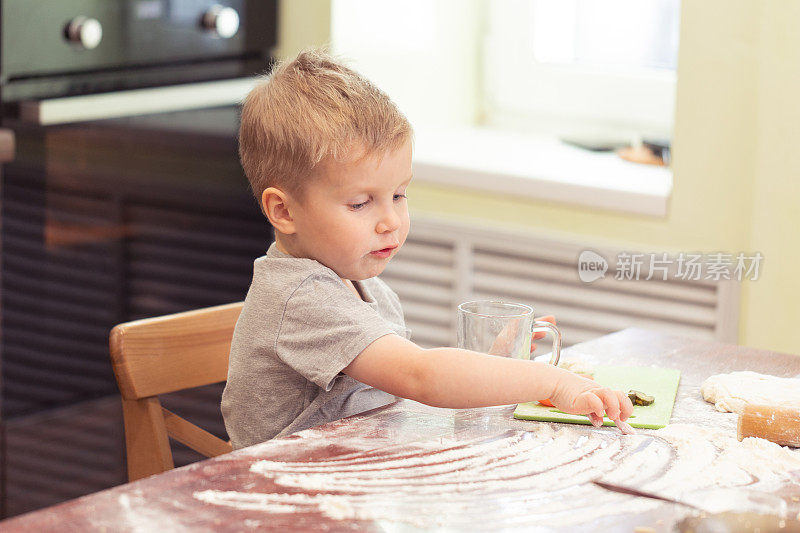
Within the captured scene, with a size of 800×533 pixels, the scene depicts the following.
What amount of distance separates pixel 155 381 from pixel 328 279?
283 mm

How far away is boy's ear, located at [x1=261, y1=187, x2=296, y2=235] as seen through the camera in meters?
1.15

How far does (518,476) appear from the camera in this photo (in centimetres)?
92

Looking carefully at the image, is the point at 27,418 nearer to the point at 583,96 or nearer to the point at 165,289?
the point at 165,289

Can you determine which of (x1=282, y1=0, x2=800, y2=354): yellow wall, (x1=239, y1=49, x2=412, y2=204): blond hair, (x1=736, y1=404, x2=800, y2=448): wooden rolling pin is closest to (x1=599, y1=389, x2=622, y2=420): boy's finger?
(x1=736, y1=404, x2=800, y2=448): wooden rolling pin

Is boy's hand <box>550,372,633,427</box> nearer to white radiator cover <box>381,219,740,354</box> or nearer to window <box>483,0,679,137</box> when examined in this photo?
white radiator cover <box>381,219,740,354</box>

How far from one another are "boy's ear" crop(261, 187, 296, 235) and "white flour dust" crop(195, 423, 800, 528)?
30 centimetres

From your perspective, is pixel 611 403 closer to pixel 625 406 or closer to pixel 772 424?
pixel 625 406

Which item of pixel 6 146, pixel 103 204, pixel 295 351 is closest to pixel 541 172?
pixel 103 204

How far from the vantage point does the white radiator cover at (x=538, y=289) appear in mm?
2158

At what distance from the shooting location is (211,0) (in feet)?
8.04

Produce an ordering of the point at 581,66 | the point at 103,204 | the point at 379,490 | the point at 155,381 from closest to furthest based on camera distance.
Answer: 1. the point at 379,490
2. the point at 155,381
3. the point at 103,204
4. the point at 581,66

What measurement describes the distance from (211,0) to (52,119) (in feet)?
1.69

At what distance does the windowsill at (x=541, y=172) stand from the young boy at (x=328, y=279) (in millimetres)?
1110

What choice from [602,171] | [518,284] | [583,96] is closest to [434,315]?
[518,284]
